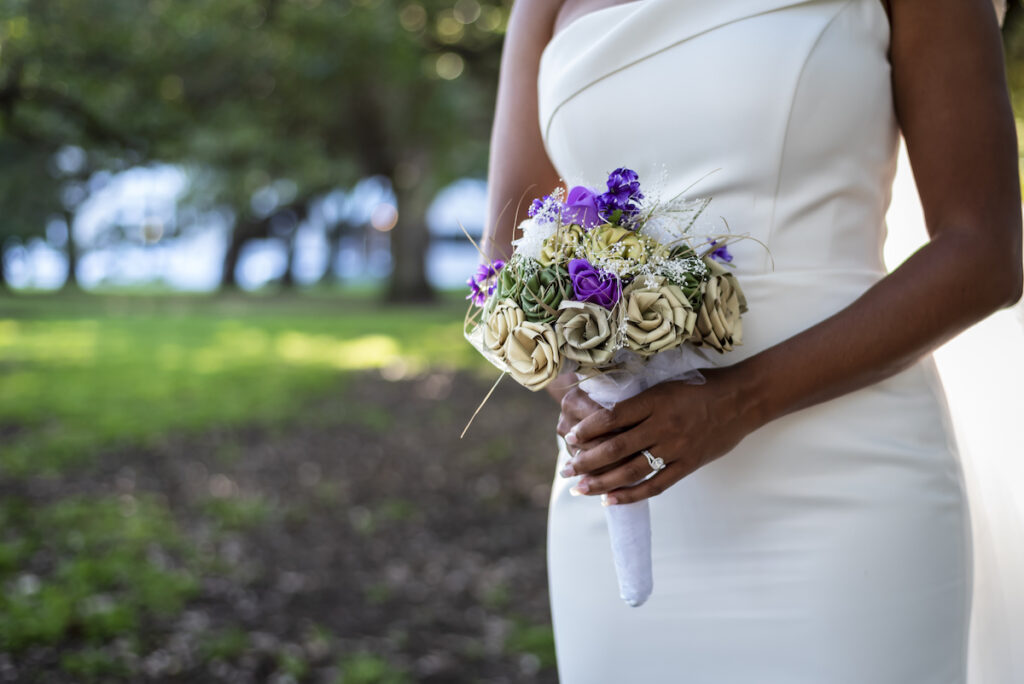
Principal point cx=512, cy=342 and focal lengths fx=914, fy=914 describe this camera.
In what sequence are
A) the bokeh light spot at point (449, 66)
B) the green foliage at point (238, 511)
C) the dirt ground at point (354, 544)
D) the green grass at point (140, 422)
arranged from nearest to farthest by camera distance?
the dirt ground at point (354, 544), the green grass at point (140, 422), the green foliage at point (238, 511), the bokeh light spot at point (449, 66)

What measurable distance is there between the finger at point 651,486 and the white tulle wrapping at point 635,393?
0.23 feet

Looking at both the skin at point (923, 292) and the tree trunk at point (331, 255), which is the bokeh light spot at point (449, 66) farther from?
the tree trunk at point (331, 255)

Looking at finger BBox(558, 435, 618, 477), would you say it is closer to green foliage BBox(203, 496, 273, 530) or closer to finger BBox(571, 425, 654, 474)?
finger BBox(571, 425, 654, 474)

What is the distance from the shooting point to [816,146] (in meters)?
1.81

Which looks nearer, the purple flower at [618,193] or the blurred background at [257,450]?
the purple flower at [618,193]

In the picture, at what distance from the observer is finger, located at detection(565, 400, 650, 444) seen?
1589 millimetres

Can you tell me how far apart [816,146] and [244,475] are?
748 centimetres

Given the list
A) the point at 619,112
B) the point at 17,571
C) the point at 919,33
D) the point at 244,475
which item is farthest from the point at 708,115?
the point at 244,475

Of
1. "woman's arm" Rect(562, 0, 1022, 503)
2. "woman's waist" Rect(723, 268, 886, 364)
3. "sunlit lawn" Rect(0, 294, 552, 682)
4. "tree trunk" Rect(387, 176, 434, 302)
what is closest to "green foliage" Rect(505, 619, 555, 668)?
"sunlit lawn" Rect(0, 294, 552, 682)

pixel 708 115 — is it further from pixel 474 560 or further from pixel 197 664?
pixel 474 560

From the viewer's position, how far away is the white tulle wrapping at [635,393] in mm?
1623

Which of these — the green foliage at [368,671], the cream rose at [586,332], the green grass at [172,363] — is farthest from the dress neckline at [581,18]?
the green grass at [172,363]

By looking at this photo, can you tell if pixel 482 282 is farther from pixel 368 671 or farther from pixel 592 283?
pixel 368 671

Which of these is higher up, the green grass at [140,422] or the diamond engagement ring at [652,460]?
the diamond engagement ring at [652,460]
